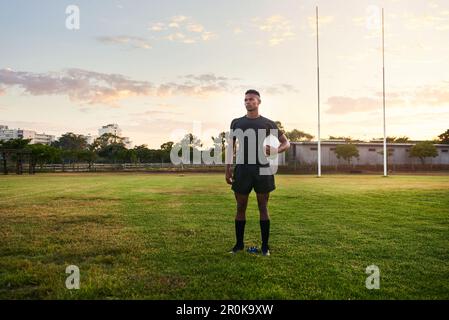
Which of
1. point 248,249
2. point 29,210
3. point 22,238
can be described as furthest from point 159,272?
point 29,210

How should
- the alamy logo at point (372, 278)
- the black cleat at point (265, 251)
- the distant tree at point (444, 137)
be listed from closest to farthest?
the alamy logo at point (372, 278), the black cleat at point (265, 251), the distant tree at point (444, 137)

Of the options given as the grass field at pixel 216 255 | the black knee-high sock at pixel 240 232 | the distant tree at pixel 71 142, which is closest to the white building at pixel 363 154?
the grass field at pixel 216 255

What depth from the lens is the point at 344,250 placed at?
5.44 metres

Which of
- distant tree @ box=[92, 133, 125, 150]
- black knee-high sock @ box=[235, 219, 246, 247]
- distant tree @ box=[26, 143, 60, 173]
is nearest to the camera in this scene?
black knee-high sock @ box=[235, 219, 246, 247]

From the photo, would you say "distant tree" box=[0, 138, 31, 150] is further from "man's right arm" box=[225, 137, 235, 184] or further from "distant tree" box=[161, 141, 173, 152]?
"man's right arm" box=[225, 137, 235, 184]

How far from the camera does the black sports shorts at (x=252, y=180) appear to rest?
5.27 meters

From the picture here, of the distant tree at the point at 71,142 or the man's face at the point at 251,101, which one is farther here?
the distant tree at the point at 71,142

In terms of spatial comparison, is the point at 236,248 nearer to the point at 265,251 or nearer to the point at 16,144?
the point at 265,251

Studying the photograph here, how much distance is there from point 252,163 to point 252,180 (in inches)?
9.6

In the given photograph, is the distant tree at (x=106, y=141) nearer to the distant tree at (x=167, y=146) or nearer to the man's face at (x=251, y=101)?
the distant tree at (x=167, y=146)

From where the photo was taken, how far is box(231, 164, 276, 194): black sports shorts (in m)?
5.27

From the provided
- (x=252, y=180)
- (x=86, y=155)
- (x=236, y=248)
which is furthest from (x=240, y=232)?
(x=86, y=155)

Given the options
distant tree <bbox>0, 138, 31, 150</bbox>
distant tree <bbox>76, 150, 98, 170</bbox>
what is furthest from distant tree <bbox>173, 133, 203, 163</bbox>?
distant tree <bbox>0, 138, 31, 150</bbox>

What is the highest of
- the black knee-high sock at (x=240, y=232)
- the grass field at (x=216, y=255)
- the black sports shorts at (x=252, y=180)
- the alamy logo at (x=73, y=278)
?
the black sports shorts at (x=252, y=180)
